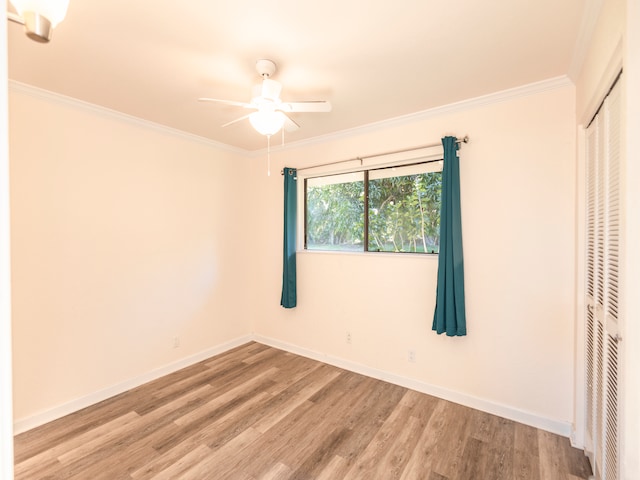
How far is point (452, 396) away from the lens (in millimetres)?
2641

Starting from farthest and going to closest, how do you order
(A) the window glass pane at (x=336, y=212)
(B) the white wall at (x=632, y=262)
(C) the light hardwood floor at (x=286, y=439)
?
1. (A) the window glass pane at (x=336, y=212)
2. (C) the light hardwood floor at (x=286, y=439)
3. (B) the white wall at (x=632, y=262)

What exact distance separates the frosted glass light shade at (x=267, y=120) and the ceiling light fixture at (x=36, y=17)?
3.75 feet

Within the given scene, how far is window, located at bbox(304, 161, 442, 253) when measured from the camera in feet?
9.43

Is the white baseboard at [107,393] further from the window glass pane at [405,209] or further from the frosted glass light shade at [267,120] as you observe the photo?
the frosted glass light shade at [267,120]

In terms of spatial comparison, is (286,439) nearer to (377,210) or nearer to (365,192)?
(377,210)

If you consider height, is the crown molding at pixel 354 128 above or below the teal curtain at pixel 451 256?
above

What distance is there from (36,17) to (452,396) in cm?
323

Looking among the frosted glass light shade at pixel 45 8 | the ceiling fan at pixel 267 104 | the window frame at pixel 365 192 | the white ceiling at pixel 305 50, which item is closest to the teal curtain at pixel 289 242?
→ the window frame at pixel 365 192

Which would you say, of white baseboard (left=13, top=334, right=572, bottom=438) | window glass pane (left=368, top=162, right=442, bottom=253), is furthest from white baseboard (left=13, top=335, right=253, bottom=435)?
window glass pane (left=368, top=162, right=442, bottom=253)

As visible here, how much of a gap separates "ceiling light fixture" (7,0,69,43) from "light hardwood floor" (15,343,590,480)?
2.20 metres

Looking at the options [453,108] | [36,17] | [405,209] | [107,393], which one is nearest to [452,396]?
[405,209]

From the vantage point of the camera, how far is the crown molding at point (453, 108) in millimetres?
2195

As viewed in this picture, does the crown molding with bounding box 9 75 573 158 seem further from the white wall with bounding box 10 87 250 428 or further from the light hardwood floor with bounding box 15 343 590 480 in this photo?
the light hardwood floor with bounding box 15 343 590 480

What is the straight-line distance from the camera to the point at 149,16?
61.6 inches
